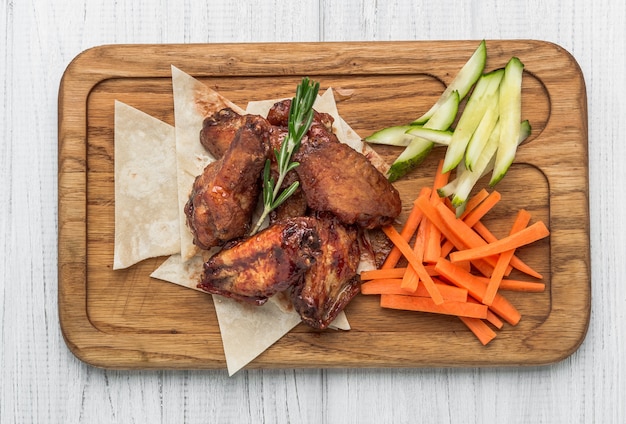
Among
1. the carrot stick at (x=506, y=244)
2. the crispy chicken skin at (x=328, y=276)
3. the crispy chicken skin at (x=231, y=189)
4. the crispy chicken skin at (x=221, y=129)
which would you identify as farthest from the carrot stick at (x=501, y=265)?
the crispy chicken skin at (x=221, y=129)

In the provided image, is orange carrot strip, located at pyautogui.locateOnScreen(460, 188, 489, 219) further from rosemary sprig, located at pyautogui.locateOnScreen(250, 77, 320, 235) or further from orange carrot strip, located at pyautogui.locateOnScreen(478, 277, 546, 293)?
rosemary sprig, located at pyautogui.locateOnScreen(250, 77, 320, 235)

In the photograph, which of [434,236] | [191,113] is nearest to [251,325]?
[434,236]

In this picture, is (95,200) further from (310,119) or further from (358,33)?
(358,33)

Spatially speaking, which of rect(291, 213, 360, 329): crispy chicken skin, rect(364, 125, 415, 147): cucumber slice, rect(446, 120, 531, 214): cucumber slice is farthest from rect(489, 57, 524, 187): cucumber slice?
rect(291, 213, 360, 329): crispy chicken skin

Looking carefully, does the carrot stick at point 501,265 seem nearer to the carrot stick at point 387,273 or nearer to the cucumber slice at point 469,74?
the carrot stick at point 387,273

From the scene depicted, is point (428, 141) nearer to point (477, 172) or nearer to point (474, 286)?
point (477, 172)

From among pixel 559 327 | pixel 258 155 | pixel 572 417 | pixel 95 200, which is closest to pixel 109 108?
pixel 95 200
